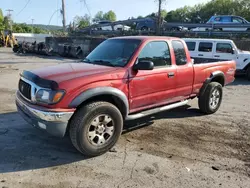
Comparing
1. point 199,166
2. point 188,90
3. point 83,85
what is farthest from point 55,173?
point 188,90

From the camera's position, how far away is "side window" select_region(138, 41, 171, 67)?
5.01m

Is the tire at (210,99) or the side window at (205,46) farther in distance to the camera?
the side window at (205,46)

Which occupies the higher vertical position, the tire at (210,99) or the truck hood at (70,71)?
Result: the truck hood at (70,71)

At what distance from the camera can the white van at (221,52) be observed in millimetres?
12384

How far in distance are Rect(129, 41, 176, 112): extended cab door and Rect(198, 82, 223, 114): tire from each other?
1.25 meters

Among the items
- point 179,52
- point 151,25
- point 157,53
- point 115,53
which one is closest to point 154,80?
point 157,53

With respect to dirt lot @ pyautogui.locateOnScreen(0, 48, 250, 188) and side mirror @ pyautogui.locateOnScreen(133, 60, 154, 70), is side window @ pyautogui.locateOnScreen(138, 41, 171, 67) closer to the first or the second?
side mirror @ pyautogui.locateOnScreen(133, 60, 154, 70)

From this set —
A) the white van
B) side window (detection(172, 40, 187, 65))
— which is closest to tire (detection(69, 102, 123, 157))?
side window (detection(172, 40, 187, 65))

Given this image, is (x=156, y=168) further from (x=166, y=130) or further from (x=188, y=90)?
(x=188, y=90)

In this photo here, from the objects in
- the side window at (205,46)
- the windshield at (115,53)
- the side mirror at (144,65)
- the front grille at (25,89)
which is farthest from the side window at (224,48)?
the front grille at (25,89)

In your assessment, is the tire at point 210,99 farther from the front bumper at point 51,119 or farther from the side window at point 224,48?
the side window at point 224,48

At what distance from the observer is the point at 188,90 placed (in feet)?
19.5

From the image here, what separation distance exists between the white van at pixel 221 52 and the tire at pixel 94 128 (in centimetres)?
839

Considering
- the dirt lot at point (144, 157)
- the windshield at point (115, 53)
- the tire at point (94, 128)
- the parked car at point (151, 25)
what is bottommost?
the dirt lot at point (144, 157)
